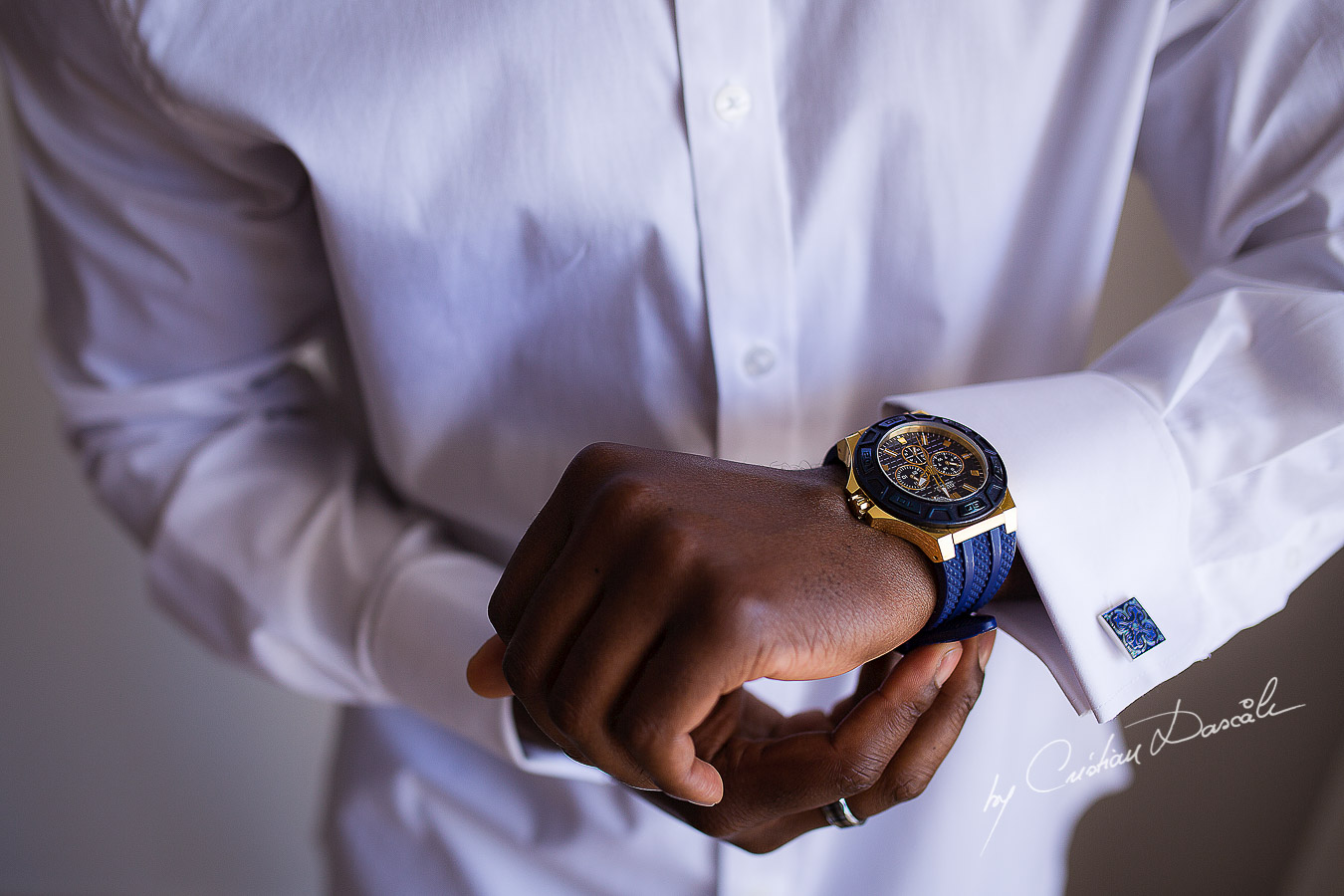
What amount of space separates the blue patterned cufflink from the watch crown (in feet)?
0.54

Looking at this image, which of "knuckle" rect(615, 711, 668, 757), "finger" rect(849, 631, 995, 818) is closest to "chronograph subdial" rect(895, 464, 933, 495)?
"finger" rect(849, 631, 995, 818)

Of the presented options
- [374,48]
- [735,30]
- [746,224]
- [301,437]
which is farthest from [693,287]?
[301,437]

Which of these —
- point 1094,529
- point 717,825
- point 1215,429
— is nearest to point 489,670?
point 717,825

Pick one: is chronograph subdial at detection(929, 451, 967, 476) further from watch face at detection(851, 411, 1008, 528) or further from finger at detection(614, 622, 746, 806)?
finger at detection(614, 622, 746, 806)

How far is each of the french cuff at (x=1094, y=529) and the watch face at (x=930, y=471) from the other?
26mm

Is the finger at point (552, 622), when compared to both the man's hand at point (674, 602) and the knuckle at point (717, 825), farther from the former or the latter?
the knuckle at point (717, 825)

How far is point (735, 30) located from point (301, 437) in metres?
0.68

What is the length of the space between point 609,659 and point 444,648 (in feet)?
1.37

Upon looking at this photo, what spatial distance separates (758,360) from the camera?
74cm

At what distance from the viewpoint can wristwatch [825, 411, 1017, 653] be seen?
0.51 m

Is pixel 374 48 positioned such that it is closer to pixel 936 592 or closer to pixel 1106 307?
pixel 936 592

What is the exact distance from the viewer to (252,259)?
0.87 metres

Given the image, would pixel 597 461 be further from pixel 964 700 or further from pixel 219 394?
pixel 219 394

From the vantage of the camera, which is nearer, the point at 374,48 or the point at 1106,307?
the point at 374,48
